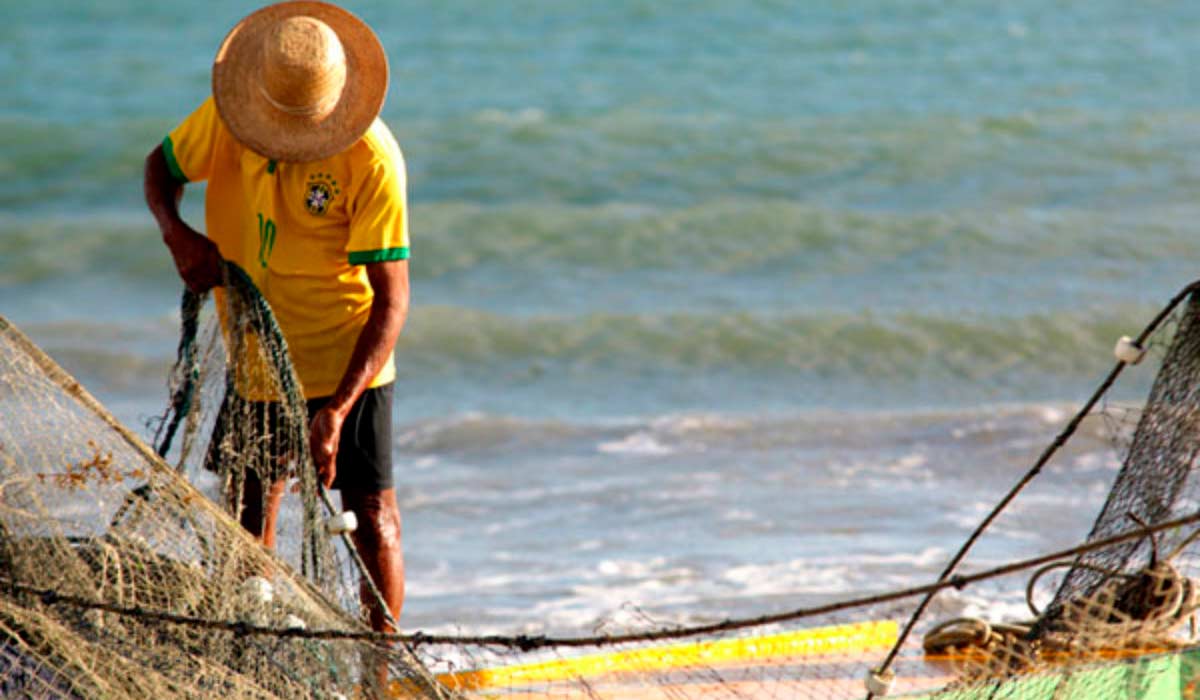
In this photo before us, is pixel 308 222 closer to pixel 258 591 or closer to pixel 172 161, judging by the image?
pixel 172 161

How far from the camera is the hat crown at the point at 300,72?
3619 millimetres

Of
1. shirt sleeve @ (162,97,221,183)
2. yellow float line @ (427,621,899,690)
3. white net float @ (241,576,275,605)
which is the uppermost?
shirt sleeve @ (162,97,221,183)

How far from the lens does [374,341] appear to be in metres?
3.68

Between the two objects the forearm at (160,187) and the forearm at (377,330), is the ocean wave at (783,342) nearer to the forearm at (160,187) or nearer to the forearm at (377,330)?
the forearm at (160,187)

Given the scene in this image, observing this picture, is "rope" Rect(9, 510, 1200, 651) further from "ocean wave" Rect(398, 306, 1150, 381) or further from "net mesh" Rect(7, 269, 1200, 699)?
"ocean wave" Rect(398, 306, 1150, 381)

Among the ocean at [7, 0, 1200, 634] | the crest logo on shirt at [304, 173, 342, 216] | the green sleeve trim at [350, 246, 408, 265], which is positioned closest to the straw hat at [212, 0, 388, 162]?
the crest logo on shirt at [304, 173, 342, 216]

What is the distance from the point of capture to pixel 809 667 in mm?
4480

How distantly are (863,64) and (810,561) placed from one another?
12.7m

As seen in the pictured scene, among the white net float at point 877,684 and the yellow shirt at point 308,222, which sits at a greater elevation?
the yellow shirt at point 308,222

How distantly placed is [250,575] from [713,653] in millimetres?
1668

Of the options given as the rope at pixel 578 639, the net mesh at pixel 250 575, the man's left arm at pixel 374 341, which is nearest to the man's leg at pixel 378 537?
the net mesh at pixel 250 575

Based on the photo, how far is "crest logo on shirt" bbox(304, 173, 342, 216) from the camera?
374 centimetres

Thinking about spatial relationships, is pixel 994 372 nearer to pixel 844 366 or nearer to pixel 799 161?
pixel 844 366

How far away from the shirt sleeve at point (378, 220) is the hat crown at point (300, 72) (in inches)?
7.9
